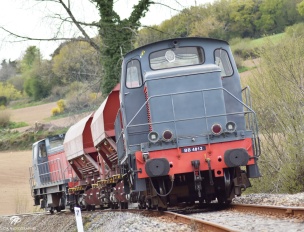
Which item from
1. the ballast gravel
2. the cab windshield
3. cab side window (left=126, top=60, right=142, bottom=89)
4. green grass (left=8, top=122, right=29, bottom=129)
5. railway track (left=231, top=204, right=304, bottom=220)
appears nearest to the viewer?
the ballast gravel

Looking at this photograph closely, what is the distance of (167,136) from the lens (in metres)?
14.4

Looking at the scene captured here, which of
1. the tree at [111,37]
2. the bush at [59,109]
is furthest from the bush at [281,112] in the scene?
the bush at [59,109]

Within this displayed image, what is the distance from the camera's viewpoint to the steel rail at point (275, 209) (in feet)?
37.0

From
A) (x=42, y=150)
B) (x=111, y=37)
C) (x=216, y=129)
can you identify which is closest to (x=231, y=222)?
(x=216, y=129)

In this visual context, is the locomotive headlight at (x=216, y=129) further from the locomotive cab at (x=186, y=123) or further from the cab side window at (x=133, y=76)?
the cab side window at (x=133, y=76)

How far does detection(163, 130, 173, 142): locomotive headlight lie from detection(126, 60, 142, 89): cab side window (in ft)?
4.94

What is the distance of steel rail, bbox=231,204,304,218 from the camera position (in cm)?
1129

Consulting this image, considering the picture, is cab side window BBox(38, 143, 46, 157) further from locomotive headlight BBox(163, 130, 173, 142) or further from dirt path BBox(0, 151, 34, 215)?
locomotive headlight BBox(163, 130, 173, 142)

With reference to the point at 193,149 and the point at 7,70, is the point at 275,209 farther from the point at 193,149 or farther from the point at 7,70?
the point at 7,70

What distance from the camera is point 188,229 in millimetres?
11773

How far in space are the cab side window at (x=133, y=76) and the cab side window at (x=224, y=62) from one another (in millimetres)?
1728

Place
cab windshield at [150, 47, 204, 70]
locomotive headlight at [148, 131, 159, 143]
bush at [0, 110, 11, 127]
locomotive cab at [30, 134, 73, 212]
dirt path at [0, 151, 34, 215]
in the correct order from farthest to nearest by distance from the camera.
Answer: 1. bush at [0, 110, 11, 127]
2. dirt path at [0, 151, 34, 215]
3. locomotive cab at [30, 134, 73, 212]
4. cab windshield at [150, 47, 204, 70]
5. locomotive headlight at [148, 131, 159, 143]

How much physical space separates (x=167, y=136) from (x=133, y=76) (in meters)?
1.78

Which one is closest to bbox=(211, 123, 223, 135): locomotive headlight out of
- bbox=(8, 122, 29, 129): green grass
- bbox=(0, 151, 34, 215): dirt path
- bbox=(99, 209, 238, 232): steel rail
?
bbox=(99, 209, 238, 232): steel rail
